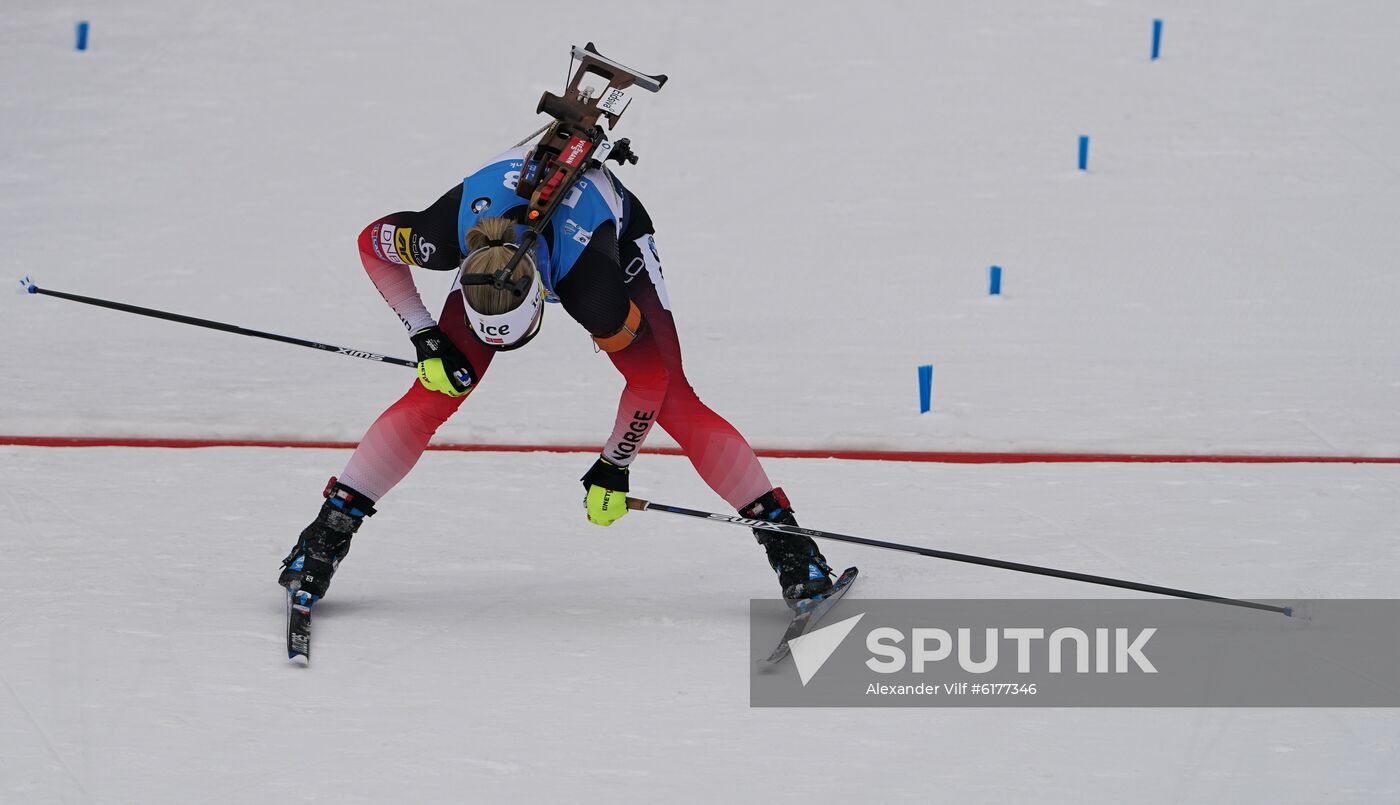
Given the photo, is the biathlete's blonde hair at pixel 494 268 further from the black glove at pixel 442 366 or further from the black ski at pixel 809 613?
the black ski at pixel 809 613

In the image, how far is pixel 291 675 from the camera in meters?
3.58

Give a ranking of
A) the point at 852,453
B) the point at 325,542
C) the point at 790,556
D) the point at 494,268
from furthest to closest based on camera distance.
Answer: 1. the point at 852,453
2. the point at 790,556
3. the point at 325,542
4. the point at 494,268

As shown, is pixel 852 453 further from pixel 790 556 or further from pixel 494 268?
pixel 494 268

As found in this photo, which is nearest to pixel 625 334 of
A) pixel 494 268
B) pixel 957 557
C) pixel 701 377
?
Answer: pixel 494 268

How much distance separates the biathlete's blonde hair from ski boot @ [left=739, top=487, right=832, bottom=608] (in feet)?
2.70

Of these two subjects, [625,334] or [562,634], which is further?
[562,634]

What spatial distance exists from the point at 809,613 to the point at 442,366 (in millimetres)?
1038

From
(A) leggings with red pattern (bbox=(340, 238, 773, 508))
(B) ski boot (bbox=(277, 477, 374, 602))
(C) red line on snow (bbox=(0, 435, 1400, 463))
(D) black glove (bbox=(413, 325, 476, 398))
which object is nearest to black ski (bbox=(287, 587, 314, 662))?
(B) ski boot (bbox=(277, 477, 374, 602))

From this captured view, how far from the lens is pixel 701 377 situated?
253 inches

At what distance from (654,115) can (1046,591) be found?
5.48 m

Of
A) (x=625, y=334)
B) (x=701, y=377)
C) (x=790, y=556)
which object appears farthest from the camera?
(x=701, y=377)

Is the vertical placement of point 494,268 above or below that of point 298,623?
above

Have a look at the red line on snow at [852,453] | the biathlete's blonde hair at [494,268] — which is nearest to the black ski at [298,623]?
the biathlete's blonde hair at [494,268]

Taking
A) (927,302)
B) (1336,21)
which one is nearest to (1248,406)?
(927,302)
